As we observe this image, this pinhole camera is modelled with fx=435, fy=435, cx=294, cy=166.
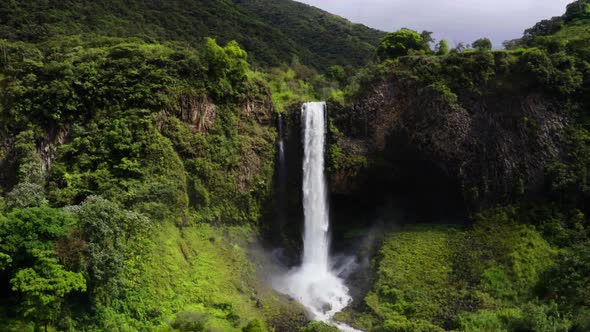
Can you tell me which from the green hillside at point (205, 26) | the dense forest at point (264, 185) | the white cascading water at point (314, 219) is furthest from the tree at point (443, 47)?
the green hillside at point (205, 26)

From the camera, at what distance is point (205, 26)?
43781 mm

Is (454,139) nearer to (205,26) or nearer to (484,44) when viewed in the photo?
(484,44)

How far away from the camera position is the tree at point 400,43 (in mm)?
30234

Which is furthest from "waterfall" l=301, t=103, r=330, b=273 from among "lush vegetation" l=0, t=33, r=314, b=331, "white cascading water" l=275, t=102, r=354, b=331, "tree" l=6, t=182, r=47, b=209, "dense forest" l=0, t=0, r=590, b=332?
"tree" l=6, t=182, r=47, b=209

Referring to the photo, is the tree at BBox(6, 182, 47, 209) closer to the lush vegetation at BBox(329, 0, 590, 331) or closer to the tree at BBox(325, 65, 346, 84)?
the lush vegetation at BBox(329, 0, 590, 331)

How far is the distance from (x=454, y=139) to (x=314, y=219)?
9292 mm

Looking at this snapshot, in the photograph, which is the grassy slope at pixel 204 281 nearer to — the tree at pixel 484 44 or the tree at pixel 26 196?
the tree at pixel 26 196

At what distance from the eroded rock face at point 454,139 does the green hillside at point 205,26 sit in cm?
1899

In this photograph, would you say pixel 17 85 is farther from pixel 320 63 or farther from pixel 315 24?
pixel 315 24

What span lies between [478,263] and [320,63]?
3327 cm

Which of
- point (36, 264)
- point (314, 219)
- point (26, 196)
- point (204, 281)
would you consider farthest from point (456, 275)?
point (26, 196)

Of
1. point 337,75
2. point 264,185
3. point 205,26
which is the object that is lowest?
point 264,185

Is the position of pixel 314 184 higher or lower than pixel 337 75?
lower

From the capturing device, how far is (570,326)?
15.2 metres
